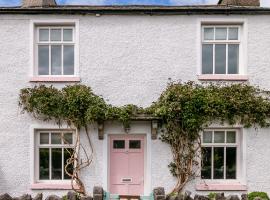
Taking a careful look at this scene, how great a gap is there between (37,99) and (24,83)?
0.80 meters

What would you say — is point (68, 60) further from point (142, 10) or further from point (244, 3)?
point (244, 3)

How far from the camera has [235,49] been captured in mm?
10711

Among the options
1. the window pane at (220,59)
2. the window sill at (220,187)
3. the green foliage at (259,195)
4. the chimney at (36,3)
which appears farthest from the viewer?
the chimney at (36,3)

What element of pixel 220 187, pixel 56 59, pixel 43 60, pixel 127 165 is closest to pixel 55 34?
pixel 56 59

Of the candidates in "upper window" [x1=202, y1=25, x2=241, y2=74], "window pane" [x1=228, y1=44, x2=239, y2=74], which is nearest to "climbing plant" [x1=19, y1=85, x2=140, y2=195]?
"upper window" [x1=202, y1=25, x2=241, y2=74]

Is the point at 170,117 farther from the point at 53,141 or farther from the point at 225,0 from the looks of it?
the point at 225,0

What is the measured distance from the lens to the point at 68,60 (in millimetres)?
10680

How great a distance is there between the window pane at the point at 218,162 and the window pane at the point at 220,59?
2364 mm

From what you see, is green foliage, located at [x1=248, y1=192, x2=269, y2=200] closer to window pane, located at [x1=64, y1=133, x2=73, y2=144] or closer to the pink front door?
the pink front door

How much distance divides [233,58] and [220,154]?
116 inches

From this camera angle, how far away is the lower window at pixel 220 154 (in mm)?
10539

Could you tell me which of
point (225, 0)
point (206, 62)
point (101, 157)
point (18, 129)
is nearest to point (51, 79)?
point (18, 129)

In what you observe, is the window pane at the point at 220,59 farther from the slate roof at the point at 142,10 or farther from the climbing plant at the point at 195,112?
the slate roof at the point at 142,10

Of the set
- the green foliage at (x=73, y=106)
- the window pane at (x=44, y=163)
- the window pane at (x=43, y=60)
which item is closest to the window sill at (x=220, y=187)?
the green foliage at (x=73, y=106)
